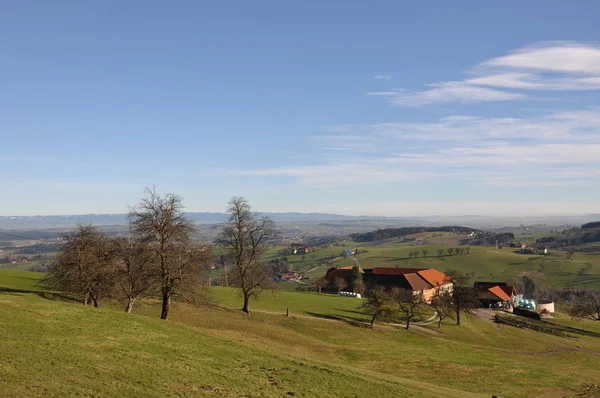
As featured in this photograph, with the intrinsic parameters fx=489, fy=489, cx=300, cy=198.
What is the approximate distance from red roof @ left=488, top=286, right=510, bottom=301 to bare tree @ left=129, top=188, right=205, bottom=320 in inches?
4089

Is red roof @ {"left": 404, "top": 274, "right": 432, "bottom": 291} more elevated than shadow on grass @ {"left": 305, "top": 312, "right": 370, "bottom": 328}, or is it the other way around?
shadow on grass @ {"left": 305, "top": 312, "right": 370, "bottom": 328}

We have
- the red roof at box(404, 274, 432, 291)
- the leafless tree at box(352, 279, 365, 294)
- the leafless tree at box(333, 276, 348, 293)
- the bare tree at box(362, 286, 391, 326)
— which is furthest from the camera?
the red roof at box(404, 274, 432, 291)

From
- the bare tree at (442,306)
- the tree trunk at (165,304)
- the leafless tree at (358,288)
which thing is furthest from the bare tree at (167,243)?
the leafless tree at (358,288)

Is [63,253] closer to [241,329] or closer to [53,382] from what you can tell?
[241,329]

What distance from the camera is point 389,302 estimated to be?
69938 millimetres

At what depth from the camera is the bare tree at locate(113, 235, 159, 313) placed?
1741 inches

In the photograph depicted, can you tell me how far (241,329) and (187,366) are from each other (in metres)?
19.5

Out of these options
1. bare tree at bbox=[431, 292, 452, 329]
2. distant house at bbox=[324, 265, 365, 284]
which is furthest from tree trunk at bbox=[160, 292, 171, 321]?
distant house at bbox=[324, 265, 365, 284]

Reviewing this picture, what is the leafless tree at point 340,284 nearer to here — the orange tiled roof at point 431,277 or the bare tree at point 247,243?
the orange tiled roof at point 431,277

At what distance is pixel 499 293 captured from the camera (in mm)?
130625

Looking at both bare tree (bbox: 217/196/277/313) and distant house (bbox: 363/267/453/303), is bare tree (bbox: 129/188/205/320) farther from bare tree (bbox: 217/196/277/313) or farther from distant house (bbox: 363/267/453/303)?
distant house (bbox: 363/267/453/303)

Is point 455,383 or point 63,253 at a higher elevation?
point 63,253

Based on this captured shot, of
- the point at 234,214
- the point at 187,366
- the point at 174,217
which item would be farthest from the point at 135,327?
the point at 234,214

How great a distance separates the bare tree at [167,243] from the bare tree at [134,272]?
0.54m
